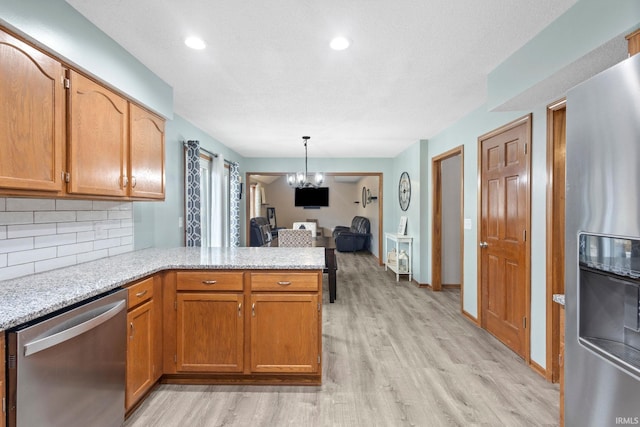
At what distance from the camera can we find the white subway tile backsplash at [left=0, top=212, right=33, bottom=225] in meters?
1.65

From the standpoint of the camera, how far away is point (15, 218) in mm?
1706

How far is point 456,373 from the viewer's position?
2.40 m

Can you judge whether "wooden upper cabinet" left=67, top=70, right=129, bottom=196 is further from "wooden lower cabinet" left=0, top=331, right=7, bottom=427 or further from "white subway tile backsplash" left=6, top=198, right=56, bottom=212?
"wooden lower cabinet" left=0, top=331, right=7, bottom=427

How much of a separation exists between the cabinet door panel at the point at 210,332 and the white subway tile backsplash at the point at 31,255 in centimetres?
79

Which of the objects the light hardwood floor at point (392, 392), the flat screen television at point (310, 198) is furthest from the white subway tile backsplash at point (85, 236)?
the flat screen television at point (310, 198)

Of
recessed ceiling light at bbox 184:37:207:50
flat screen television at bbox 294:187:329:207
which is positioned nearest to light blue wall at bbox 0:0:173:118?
recessed ceiling light at bbox 184:37:207:50

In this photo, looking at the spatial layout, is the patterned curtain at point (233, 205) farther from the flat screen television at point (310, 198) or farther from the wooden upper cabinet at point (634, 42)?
the wooden upper cabinet at point (634, 42)

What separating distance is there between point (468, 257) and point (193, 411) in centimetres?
308

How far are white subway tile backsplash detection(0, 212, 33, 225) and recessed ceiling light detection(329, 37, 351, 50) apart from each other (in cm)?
205

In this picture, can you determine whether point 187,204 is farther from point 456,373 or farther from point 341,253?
point 341,253

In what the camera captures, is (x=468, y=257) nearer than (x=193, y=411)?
No

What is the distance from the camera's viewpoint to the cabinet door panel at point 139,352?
184 centimetres

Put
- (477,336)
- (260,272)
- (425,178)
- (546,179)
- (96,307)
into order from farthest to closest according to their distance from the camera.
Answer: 1. (425,178)
2. (477,336)
3. (546,179)
4. (260,272)
5. (96,307)

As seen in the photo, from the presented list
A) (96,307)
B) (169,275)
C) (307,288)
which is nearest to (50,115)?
(96,307)
